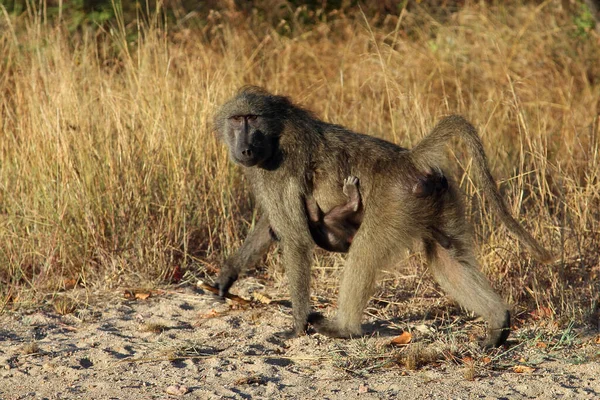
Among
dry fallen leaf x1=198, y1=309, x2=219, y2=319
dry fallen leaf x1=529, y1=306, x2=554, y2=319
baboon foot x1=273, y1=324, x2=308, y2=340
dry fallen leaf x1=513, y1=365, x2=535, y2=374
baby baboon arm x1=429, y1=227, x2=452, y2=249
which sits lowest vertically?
dry fallen leaf x1=198, y1=309, x2=219, y2=319

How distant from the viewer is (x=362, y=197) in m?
4.17

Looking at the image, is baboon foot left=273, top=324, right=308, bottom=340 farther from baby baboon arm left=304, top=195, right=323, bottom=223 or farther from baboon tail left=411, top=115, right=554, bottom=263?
baboon tail left=411, top=115, right=554, bottom=263

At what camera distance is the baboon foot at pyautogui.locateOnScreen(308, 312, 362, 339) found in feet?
13.7

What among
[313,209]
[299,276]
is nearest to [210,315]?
[299,276]

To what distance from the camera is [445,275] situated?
421 cm

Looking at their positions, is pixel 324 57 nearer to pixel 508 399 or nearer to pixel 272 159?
pixel 272 159

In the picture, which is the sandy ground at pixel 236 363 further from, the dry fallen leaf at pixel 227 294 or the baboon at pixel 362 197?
the baboon at pixel 362 197

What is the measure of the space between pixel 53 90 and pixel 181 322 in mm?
2185

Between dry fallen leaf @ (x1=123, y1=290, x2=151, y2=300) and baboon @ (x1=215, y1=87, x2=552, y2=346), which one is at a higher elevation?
baboon @ (x1=215, y1=87, x2=552, y2=346)

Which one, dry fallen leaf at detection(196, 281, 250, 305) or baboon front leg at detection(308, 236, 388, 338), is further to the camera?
dry fallen leaf at detection(196, 281, 250, 305)

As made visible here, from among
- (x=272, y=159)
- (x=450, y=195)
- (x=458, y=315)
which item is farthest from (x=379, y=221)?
(x=458, y=315)

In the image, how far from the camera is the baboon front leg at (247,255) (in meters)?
4.57

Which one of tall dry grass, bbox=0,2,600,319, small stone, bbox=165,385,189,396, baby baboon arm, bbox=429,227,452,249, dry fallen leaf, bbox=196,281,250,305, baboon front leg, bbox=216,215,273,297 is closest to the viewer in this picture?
small stone, bbox=165,385,189,396

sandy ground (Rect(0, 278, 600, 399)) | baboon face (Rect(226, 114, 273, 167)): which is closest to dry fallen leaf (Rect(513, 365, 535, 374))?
sandy ground (Rect(0, 278, 600, 399))
